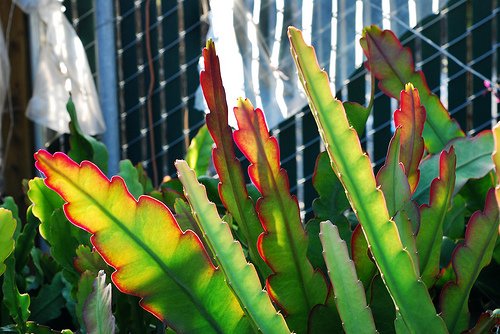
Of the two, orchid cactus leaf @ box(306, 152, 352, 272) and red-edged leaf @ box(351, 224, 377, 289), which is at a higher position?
orchid cactus leaf @ box(306, 152, 352, 272)

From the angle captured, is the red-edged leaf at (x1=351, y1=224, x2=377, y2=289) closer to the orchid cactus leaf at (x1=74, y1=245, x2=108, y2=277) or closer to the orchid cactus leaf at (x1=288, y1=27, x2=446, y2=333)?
the orchid cactus leaf at (x1=288, y1=27, x2=446, y2=333)

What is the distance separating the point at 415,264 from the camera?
22.2 inches

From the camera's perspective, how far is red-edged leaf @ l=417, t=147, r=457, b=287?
2.11ft

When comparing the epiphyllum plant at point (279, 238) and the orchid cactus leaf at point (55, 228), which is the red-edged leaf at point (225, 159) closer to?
the epiphyllum plant at point (279, 238)

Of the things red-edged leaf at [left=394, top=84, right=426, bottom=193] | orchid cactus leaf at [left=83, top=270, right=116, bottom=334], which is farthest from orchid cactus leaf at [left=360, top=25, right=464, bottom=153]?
orchid cactus leaf at [left=83, top=270, right=116, bottom=334]

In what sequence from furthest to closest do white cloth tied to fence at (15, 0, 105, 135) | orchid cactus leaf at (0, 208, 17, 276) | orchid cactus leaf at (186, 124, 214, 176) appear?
white cloth tied to fence at (15, 0, 105, 135)
orchid cactus leaf at (186, 124, 214, 176)
orchid cactus leaf at (0, 208, 17, 276)

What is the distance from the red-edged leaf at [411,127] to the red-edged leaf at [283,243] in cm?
11

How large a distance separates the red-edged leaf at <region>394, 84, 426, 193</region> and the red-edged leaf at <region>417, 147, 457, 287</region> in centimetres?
3

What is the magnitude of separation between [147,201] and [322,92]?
0.14 meters

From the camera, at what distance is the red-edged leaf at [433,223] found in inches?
25.3

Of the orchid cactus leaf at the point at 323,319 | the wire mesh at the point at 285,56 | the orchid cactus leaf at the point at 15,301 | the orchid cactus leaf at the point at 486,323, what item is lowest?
the orchid cactus leaf at the point at 486,323

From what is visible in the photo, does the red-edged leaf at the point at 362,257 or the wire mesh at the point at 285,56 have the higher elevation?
the wire mesh at the point at 285,56

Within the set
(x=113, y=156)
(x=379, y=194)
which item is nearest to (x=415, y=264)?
(x=379, y=194)

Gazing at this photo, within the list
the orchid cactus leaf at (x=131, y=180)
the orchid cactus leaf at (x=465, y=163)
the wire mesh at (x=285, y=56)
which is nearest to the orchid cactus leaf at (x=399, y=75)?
the orchid cactus leaf at (x=465, y=163)
